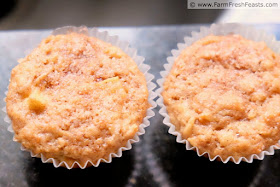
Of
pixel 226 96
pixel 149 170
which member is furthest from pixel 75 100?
pixel 226 96

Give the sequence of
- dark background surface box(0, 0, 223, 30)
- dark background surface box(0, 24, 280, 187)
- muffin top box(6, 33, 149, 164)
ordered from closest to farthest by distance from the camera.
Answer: muffin top box(6, 33, 149, 164)
dark background surface box(0, 24, 280, 187)
dark background surface box(0, 0, 223, 30)

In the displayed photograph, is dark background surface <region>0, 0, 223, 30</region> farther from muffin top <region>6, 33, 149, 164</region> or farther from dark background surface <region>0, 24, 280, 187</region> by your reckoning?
dark background surface <region>0, 24, 280, 187</region>

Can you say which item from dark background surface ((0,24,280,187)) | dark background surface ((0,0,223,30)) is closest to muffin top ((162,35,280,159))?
dark background surface ((0,24,280,187))

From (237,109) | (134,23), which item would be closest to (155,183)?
(237,109)

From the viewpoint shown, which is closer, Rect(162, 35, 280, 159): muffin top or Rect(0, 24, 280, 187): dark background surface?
Rect(162, 35, 280, 159): muffin top

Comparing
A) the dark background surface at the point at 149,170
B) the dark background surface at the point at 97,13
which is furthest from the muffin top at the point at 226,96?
the dark background surface at the point at 97,13

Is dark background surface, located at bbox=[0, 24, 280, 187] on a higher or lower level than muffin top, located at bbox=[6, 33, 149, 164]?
lower

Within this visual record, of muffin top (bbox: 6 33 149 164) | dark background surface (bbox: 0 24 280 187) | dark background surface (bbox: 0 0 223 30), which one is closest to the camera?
muffin top (bbox: 6 33 149 164)

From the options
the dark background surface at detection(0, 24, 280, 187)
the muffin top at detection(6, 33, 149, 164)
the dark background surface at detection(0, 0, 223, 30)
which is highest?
the dark background surface at detection(0, 0, 223, 30)

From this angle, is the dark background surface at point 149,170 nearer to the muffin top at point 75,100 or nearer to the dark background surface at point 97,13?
the muffin top at point 75,100
